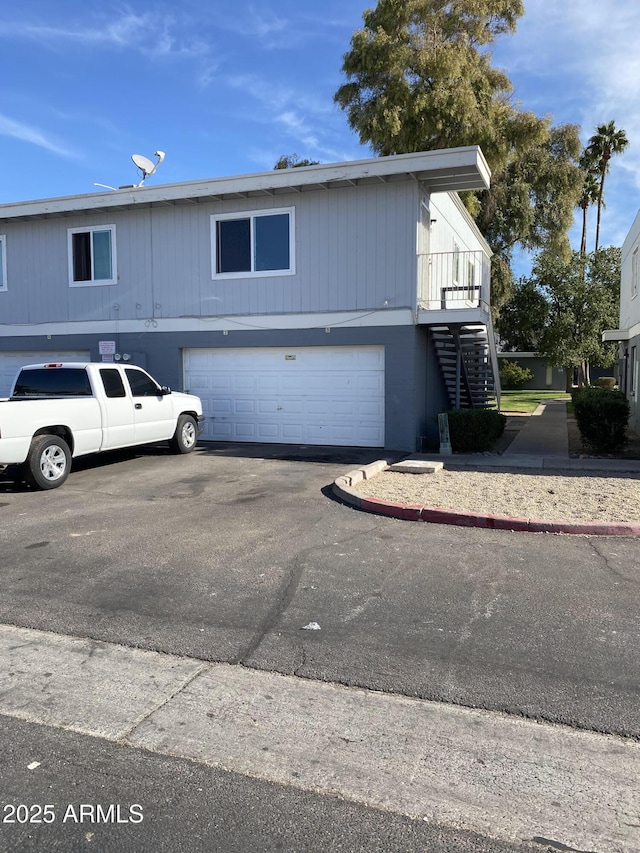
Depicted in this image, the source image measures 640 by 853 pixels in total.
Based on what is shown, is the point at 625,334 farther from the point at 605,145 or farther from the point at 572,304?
the point at 605,145

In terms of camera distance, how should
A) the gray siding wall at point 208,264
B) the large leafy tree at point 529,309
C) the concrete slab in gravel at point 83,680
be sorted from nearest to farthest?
1. the concrete slab in gravel at point 83,680
2. the gray siding wall at point 208,264
3. the large leafy tree at point 529,309

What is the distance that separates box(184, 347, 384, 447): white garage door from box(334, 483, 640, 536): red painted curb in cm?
569

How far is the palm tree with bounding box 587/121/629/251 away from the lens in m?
41.2

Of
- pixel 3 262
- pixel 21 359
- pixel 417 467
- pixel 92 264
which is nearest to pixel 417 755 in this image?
pixel 417 467

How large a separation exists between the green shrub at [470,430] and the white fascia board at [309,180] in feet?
15.2

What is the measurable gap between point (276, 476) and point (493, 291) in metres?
24.2

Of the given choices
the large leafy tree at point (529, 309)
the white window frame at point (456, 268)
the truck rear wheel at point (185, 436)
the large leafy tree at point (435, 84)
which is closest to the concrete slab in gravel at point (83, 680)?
the truck rear wheel at point (185, 436)

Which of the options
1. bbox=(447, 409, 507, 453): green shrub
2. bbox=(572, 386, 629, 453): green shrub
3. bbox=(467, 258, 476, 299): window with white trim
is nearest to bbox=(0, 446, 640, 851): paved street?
bbox=(447, 409, 507, 453): green shrub

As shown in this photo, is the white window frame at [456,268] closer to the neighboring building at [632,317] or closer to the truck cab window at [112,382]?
the neighboring building at [632,317]

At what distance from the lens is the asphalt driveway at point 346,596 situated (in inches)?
161

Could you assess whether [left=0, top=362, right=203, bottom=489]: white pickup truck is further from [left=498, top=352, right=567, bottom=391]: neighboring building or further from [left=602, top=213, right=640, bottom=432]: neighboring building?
[left=498, top=352, right=567, bottom=391]: neighboring building

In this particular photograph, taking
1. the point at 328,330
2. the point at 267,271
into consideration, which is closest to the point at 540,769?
the point at 328,330

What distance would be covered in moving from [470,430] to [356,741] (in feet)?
32.6

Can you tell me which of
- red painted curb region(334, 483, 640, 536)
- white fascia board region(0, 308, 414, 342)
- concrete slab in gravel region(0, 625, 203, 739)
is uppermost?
white fascia board region(0, 308, 414, 342)
